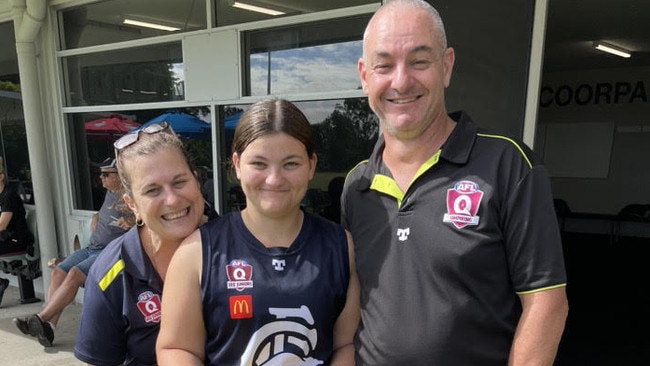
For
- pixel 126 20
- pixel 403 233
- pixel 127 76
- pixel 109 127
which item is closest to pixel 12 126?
pixel 109 127

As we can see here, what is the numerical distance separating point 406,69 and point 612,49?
24.1ft

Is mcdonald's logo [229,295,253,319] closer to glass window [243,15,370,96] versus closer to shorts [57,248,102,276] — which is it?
glass window [243,15,370,96]

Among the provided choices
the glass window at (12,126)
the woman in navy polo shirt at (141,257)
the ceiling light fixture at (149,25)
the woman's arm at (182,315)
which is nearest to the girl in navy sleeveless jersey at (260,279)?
the woman's arm at (182,315)

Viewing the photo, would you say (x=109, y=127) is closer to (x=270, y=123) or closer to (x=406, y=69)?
(x=270, y=123)

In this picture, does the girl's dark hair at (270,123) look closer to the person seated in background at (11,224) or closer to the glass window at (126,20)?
the glass window at (126,20)

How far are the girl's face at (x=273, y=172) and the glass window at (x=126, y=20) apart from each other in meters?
3.06

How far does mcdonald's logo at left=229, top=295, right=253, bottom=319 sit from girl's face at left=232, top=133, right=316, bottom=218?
0.25 metres

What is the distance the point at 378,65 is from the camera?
4.18 feet

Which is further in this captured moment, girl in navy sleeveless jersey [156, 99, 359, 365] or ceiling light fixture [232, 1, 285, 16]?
ceiling light fixture [232, 1, 285, 16]

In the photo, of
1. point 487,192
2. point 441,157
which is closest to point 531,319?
point 487,192

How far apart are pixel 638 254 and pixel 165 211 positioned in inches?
332

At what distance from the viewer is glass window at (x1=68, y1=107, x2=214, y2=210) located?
13.6ft

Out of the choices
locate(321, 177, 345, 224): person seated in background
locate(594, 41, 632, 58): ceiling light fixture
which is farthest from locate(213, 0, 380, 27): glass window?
locate(594, 41, 632, 58): ceiling light fixture

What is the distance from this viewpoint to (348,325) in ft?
4.46
